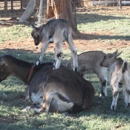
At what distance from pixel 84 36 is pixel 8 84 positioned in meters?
8.29

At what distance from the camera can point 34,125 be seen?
692cm

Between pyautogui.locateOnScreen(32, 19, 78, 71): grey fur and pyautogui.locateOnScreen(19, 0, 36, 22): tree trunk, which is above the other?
pyautogui.locateOnScreen(32, 19, 78, 71): grey fur

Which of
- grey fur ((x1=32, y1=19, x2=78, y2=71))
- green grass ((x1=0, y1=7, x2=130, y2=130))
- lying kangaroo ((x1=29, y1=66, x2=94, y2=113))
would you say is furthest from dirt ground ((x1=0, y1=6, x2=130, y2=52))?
lying kangaroo ((x1=29, y1=66, x2=94, y2=113))

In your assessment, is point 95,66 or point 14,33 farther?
point 14,33

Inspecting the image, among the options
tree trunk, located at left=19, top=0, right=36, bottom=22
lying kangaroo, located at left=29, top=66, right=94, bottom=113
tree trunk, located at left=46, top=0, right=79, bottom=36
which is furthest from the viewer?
tree trunk, located at left=19, top=0, right=36, bottom=22

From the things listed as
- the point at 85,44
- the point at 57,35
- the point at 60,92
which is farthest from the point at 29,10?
the point at 60,92

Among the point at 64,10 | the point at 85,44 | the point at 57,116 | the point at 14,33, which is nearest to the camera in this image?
the point at 57,116

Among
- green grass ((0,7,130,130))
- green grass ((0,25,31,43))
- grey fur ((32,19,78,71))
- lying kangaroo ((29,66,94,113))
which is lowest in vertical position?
green grass ((0,25,31,43))

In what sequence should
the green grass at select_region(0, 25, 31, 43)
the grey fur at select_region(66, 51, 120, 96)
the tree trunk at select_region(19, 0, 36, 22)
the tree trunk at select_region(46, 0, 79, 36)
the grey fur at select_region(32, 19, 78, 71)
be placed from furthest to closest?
the tree trunk at select_region(19, 0, 36, 22)
the tree trunk at select_region(46, 0, 79, 36)
the green grass at select_region(0, 25, 31, 43)
the grey fur at select_region(32, 19, 78, 71)
the grey fur at select_region(66, 51, 120, 96)

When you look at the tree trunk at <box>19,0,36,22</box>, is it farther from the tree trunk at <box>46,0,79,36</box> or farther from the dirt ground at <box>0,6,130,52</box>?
the dirt ground at <box>0,6,130,52</box>

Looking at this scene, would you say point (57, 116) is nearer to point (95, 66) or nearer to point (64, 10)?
point (95, 66)

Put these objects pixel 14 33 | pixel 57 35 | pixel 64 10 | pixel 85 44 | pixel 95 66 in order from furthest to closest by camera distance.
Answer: pixel 14 33 → pixel 64 10 → pixel 85 44 → pixel 57 35 → pixel 95 66

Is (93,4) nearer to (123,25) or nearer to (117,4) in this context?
(117,4)

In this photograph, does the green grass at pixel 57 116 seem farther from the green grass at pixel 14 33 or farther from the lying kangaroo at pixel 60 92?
the green grass at pixel 14 33
